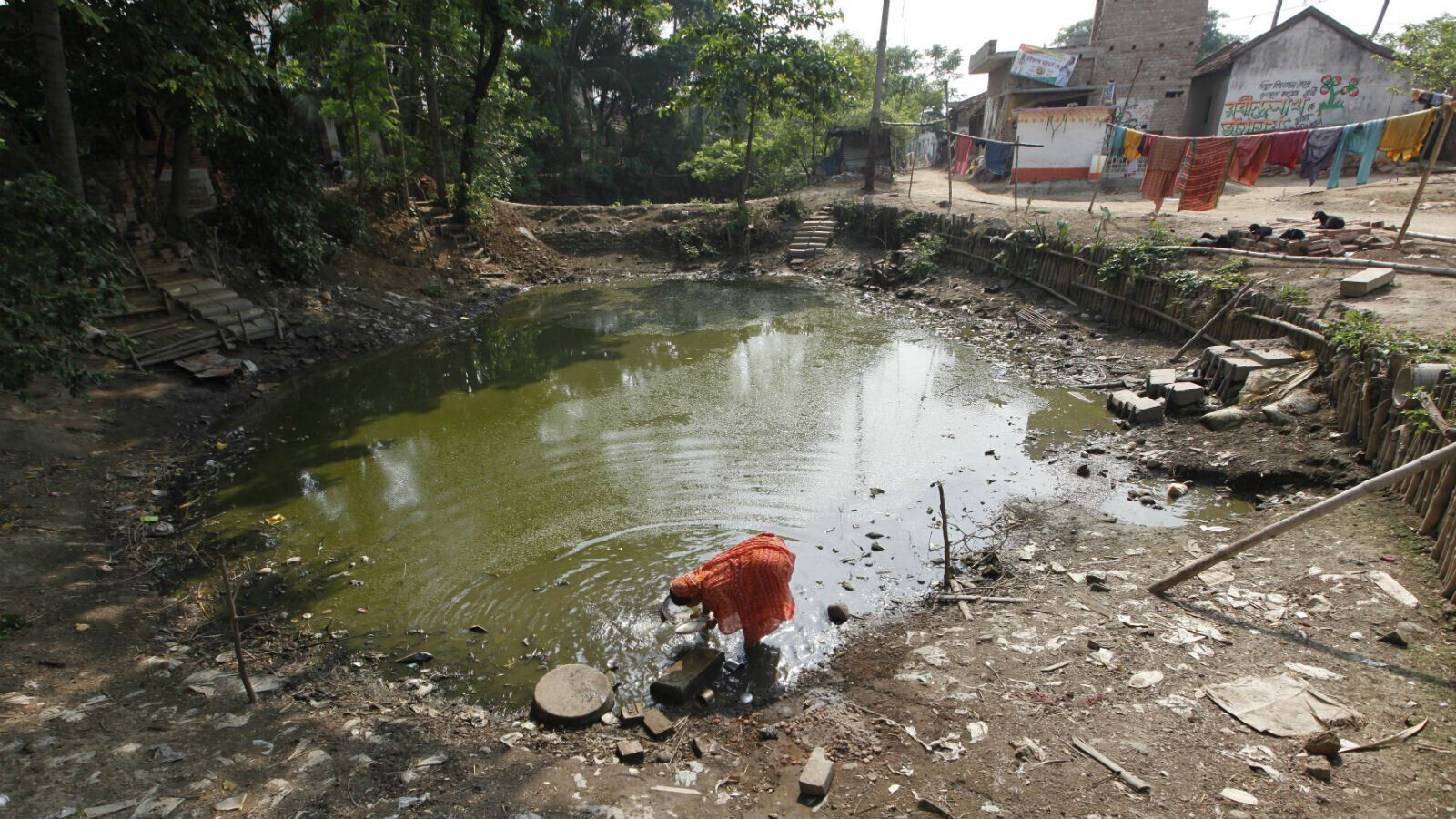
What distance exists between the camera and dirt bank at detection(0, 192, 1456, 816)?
10.8 ft

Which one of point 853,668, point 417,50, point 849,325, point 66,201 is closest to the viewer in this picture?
point 853,668

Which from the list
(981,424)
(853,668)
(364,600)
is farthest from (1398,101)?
(364,600)

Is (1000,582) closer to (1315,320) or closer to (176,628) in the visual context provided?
(1315,320)

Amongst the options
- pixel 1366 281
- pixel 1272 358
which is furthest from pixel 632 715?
pixel 1366 281

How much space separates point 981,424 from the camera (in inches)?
335

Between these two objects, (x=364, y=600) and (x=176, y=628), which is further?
(x=364, y=600)

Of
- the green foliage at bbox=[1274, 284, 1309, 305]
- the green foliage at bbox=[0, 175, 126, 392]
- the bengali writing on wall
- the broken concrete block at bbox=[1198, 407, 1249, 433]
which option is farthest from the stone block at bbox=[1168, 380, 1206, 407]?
the bengali writing on wall

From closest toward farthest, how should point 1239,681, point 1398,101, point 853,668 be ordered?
point 1239,681, point 853,668, point 1398,101

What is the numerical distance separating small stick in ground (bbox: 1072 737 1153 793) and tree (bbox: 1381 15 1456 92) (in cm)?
2150

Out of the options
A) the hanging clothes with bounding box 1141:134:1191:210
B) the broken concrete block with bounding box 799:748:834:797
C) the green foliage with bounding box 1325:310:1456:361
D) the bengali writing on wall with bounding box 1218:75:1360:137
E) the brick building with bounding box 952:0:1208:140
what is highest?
the brick building with bounding box 952:0:1208:140

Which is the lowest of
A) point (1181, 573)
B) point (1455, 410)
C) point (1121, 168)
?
point (1181, 573)

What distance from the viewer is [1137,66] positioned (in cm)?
2150

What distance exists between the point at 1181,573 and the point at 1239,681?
84cm

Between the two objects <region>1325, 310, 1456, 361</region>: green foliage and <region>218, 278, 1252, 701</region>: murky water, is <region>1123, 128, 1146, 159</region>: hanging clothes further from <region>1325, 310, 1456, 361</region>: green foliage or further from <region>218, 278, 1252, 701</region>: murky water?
<region>1325, 310, 1456, 361</region>: green foliage
